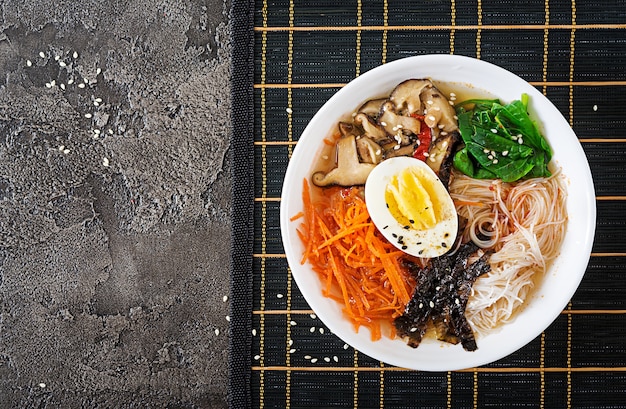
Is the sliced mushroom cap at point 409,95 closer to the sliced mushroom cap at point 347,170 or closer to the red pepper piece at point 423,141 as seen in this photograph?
the red pepper piece at point 423,141

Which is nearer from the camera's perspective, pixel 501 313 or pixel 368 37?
pixel 501 313

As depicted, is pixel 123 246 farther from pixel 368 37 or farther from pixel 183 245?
pixel 368 37

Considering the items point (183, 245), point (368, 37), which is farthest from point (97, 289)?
point (368, 37)

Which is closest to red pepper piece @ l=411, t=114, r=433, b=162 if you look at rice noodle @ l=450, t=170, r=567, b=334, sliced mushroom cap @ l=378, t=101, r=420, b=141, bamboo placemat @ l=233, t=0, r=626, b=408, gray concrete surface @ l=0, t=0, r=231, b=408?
sliced mushroom cap @ l=378, t=101, r=420, b=141

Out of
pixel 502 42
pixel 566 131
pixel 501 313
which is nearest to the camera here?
pixel 566 131

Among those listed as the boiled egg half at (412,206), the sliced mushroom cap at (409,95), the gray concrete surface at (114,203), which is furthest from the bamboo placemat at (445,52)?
the boiled egg half at (412,206)

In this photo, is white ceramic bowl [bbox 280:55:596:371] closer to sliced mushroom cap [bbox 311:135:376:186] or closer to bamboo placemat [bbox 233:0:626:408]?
sliced mushroom cap [bbox 311:135:376:186]

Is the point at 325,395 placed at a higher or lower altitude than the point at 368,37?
lower
